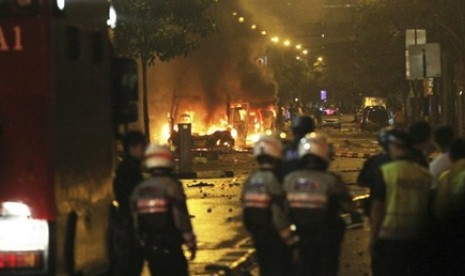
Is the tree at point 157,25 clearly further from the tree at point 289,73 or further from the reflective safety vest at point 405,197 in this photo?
the tree at point 289,73

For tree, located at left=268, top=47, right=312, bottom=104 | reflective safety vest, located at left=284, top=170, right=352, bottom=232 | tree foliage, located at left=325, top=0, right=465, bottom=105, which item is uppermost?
tree, located at left=268, top=47, right=312, bottom=104

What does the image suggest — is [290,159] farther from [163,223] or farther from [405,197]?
[163,223]

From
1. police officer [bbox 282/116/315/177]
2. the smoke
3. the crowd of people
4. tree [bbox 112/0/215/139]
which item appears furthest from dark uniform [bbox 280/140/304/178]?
the smoke

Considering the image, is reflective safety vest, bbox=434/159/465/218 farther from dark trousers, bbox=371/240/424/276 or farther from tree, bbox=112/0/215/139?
tree, bbox=112/0/215/139

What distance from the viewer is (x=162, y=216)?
8688 mm

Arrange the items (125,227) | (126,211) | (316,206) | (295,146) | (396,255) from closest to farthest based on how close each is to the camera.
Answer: (316,206) → (396,255) → (125,227) → (126,211) → (295,146)

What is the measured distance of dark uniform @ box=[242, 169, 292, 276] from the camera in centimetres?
862

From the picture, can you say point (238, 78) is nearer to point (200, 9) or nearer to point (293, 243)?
point (200, 9)

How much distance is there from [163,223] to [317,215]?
4.04 feet

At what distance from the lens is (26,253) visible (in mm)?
7547

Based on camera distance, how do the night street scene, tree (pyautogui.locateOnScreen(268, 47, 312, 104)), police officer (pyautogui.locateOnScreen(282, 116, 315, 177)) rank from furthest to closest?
tree (pyautogui.locateOnScreen(268, 47, 312, 104)) → police officer (pyautogui.locateOnScreen(282, 116, 315, 177)) → the night street scene

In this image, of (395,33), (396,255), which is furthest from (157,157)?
(395,33)

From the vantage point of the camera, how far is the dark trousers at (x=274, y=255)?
8.81 metres

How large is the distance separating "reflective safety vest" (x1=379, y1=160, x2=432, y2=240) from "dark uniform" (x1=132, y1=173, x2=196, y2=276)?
1601 millimetres
